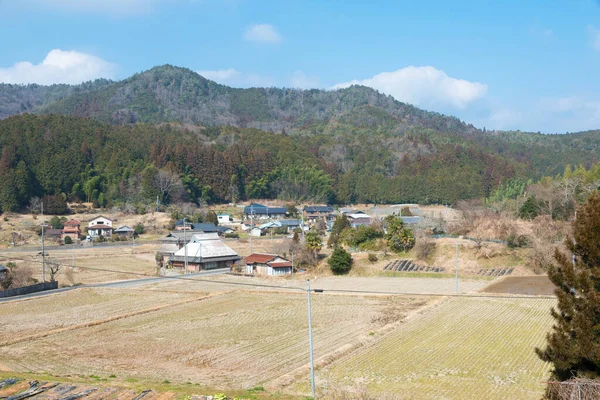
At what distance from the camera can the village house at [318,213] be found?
62.4 meters

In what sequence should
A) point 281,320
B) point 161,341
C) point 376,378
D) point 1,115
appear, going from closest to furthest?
point 376,378
point 161,341
point 281,320
point 1,115

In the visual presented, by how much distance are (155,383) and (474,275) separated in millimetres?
20820

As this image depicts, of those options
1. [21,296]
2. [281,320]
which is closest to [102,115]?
[21,296]

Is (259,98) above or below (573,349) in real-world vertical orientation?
above

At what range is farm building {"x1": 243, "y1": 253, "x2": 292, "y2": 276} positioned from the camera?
31.1 m

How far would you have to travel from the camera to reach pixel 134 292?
25.6 meters

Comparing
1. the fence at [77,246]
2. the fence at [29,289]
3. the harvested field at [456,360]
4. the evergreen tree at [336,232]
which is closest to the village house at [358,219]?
the evergreen tree at [336,232]

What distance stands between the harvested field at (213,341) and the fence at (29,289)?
412cm

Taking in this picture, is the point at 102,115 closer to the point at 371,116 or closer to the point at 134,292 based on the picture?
the point at 371,116

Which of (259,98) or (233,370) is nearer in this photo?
(233,370)

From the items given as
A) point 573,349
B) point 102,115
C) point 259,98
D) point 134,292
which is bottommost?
point 134,292

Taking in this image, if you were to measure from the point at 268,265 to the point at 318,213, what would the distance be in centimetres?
3325

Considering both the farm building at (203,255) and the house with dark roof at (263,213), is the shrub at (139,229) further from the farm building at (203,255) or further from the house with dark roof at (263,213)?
the farm building at (203,255)

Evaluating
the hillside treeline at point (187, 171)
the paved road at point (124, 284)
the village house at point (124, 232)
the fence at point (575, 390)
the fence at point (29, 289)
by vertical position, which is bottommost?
the paved road at point (124, 284)
